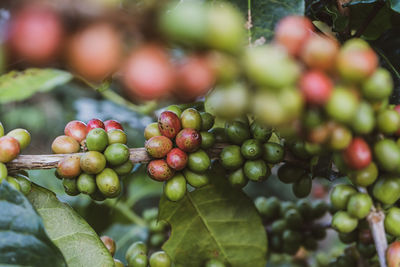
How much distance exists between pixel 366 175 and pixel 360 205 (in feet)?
0.25

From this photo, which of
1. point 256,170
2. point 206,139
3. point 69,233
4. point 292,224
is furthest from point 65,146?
point 292,224

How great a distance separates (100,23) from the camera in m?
0.27

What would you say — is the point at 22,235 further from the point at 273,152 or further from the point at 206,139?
the point at 273,152

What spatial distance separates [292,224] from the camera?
1276 mm

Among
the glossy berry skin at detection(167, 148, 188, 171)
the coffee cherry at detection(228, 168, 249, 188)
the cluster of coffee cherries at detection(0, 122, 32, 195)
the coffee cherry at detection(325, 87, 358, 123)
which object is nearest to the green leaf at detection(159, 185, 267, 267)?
the coffee cherry at detection(228, 168, 249, 188)

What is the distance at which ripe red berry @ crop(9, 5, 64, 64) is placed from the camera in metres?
0.25

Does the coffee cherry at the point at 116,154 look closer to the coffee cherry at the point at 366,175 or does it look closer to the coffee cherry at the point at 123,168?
the coffee cherry at the point at 123,168

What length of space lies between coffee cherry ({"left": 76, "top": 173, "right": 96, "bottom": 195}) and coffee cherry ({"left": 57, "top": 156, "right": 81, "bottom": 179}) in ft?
0.05

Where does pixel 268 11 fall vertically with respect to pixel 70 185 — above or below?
above

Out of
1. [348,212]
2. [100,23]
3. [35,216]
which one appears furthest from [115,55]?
[348,212]

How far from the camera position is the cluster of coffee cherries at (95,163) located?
0.80 m

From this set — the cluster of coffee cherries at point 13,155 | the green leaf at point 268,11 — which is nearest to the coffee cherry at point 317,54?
the green leaf at point 268,11

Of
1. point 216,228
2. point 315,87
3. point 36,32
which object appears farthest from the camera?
point 216,228

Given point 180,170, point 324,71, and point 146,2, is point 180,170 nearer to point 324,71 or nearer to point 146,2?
point 324,71
